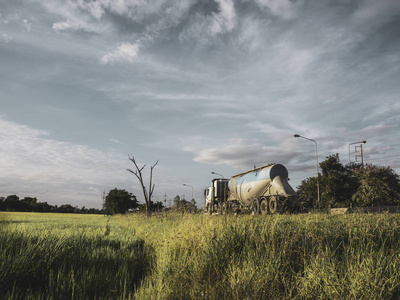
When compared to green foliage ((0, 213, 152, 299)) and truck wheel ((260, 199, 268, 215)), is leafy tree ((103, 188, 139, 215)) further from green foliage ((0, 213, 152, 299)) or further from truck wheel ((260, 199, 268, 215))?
green foliage ((0, 213, 152, 299))

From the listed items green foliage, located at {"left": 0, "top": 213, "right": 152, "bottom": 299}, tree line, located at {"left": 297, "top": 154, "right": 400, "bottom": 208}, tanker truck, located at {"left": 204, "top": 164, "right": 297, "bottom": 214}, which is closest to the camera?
green foliage, located at {"left": 0, "top": 213, "right": 152, "bottom": 299}

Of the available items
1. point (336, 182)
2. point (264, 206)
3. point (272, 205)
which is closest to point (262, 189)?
point (264, 206)

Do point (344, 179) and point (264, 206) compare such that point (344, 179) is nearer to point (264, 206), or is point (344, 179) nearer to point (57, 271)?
point (264, 206)

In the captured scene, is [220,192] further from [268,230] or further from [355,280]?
[355,280]

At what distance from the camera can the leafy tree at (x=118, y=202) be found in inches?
2013

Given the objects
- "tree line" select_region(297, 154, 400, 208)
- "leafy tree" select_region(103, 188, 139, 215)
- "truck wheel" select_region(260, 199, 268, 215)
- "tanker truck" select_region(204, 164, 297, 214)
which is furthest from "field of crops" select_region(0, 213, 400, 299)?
"leafy tree" select_region(103, 188, 139, 215)

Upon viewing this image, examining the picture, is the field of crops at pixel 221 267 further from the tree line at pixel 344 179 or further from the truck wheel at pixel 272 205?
the tree line at pixel 344 179

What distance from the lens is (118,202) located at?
5106 centimetres

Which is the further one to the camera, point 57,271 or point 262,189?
point 262,189

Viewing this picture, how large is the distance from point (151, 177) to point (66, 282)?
26.1 m

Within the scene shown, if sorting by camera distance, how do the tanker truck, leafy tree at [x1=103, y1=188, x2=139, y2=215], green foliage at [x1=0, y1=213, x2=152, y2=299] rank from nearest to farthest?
1. green foliage at [x1=0, y1=213, x2=152, y2=299]
2. the tanker truck
3. leafy tree at [x1=103, y1=188, x2=139, y2=215]

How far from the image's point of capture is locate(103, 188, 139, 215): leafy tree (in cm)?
5112

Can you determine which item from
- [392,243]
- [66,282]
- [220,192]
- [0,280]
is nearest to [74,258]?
[66,282]

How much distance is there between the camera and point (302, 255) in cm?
513
